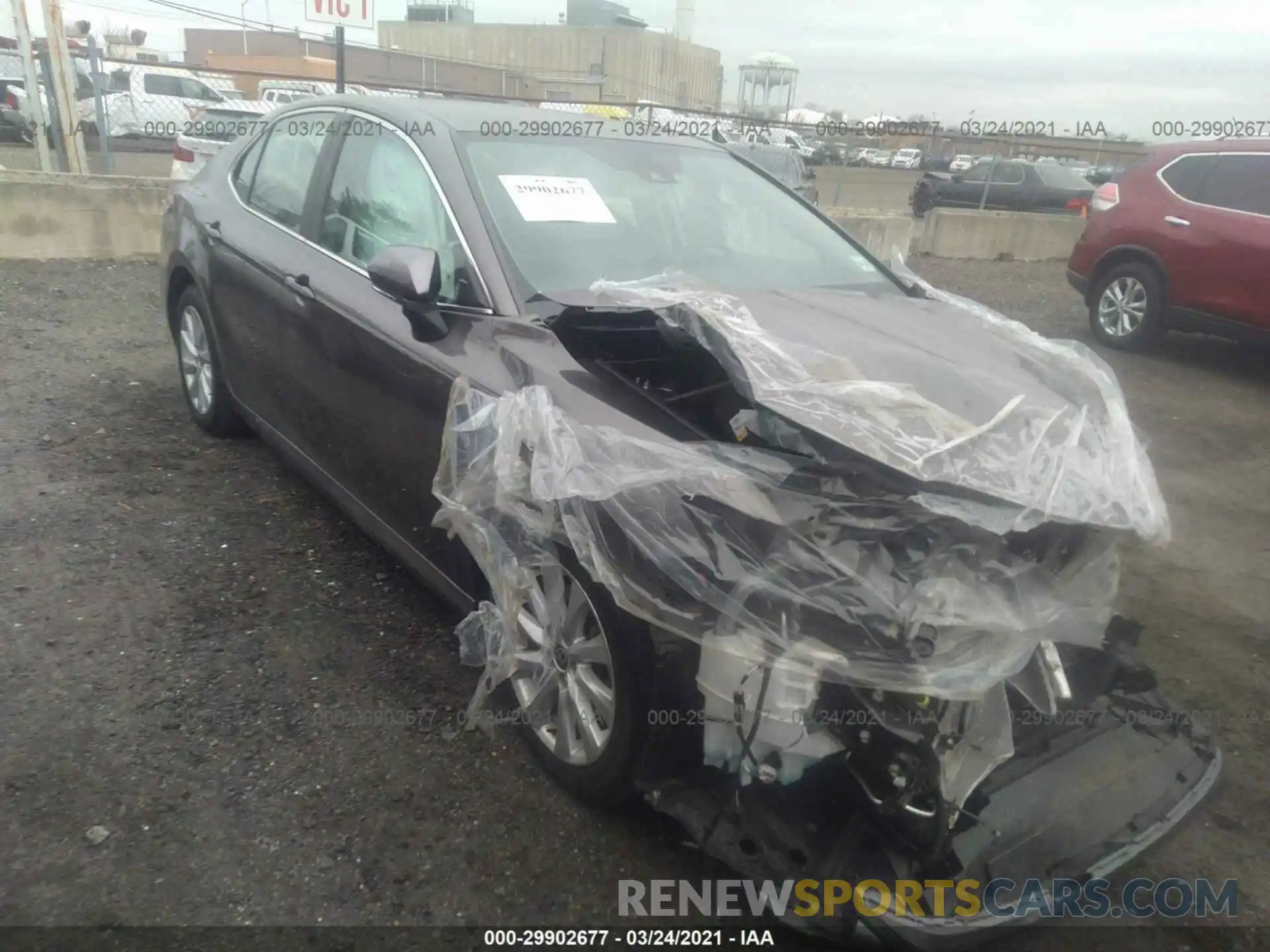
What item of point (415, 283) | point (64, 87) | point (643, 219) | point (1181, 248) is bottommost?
point (1181, 248)

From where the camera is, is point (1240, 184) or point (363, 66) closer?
point (1240, 184)

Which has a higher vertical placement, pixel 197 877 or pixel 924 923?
pixel 924 923

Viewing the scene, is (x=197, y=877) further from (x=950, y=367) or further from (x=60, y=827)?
(x=950, y=367)

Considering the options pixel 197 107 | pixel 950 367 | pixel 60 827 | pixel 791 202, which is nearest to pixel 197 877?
pixel 60 827

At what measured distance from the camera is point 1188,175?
762 cm

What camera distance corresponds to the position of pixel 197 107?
17.6m

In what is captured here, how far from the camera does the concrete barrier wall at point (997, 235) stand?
41.6ft

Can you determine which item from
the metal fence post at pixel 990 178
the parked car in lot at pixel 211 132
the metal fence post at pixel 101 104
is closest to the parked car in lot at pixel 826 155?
the metal fence post at pixel 990 178

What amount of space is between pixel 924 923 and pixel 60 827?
201 cm

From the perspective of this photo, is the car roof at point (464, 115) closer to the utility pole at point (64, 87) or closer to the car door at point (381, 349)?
the car door at point (381, 349)

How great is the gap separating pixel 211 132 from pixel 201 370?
9210mm

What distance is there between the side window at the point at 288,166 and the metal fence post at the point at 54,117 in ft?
22.1

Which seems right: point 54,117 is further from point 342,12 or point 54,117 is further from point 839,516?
point 839,516

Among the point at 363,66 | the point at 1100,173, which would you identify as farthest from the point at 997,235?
the point at 363,66
